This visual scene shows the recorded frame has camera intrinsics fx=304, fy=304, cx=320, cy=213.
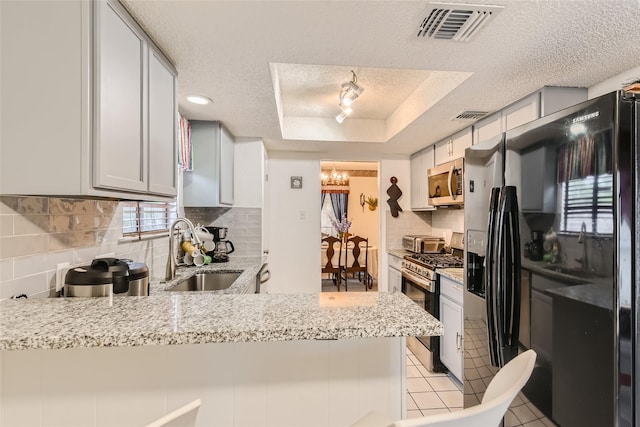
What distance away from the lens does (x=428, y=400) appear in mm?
2211

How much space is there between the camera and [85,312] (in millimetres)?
875

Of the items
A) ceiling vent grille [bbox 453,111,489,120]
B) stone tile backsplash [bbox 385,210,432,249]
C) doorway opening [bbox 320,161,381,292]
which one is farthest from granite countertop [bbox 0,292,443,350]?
doorway opening [bbox 320,161,381,292]

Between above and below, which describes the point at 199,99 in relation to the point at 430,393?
above

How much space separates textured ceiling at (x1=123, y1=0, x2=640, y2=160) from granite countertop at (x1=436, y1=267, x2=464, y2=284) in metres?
1.25

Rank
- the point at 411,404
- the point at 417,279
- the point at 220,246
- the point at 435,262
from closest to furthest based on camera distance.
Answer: the point at 411,404, the point at 435,262, the point at 417,279, the point at 220,246

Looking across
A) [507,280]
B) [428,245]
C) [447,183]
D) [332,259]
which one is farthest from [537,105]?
[332,259]

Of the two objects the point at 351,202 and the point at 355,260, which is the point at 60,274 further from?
the point at 351,202

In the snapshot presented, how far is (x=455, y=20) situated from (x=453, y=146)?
189 centimetres

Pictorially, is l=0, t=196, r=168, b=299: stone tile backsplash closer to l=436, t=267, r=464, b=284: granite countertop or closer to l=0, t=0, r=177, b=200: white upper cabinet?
l=0, t=0, r=177, b=200: white upper cabinet

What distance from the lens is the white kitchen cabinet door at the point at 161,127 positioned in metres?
1.35

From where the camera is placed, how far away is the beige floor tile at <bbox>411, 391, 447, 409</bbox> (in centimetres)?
214

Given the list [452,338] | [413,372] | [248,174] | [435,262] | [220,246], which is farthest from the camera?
[248,174]

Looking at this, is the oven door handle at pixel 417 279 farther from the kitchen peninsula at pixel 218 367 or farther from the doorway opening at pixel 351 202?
the doorway opening at pixel 351 202

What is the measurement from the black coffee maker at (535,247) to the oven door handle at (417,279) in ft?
4.46
